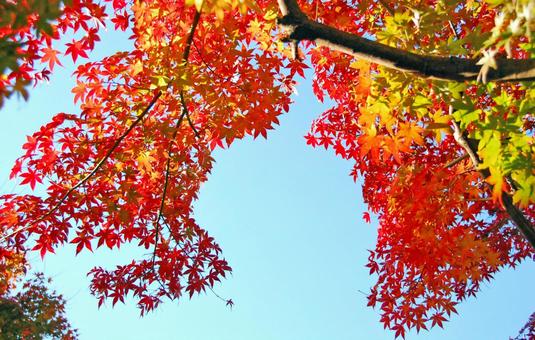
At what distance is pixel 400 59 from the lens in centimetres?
282

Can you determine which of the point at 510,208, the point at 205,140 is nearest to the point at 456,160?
the point at 510,208

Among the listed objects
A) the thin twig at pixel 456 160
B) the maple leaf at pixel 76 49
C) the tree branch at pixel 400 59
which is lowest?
the tree branch at pixel 400 59

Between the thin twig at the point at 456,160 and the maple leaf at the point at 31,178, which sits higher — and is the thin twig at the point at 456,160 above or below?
below

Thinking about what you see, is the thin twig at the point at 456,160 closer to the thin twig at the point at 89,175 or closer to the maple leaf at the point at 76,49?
the thin twig at the point at 89,175

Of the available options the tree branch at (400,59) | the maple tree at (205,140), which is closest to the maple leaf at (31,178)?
the maple tree at (205,140)

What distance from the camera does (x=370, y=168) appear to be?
7898 mm

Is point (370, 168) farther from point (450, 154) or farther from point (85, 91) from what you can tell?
point (85, 91)

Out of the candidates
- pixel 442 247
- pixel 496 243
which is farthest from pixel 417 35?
pixel 496 243

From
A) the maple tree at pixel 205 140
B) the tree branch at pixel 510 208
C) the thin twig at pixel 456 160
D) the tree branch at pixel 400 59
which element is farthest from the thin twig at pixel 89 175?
the thin twig at pixel 456 160

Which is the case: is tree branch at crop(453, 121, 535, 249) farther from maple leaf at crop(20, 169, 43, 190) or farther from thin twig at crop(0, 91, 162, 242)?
maple leaf at crop(20, 169, 43, 190)

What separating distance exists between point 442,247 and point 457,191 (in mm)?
681

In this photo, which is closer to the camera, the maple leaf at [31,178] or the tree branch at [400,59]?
the tree branch at [400,59]

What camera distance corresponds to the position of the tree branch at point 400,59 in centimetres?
263

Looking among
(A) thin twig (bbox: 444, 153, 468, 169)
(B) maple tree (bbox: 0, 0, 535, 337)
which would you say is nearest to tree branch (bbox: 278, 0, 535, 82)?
(B) maple tree (bbox: 0, 0, 535, 337)
